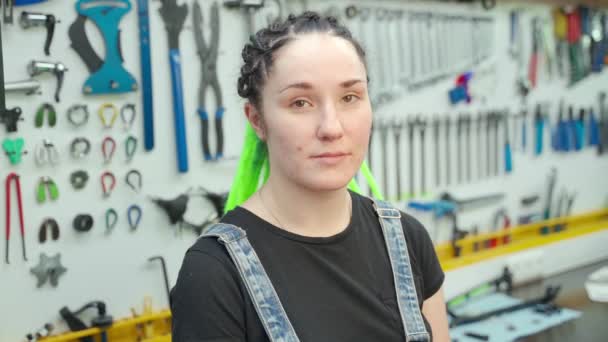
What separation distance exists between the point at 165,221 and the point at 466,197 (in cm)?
116

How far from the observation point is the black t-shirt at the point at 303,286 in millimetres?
844

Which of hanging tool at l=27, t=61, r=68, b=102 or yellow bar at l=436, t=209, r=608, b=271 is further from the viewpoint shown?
yellow bar at l=436, t=209, r=608, b=271

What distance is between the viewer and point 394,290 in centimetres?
98

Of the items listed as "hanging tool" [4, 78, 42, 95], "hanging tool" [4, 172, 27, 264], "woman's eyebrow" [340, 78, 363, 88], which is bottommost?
"hanging tool" [4, 172, 27, 264]

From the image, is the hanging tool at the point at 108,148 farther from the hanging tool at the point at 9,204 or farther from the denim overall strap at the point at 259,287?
the denim overall strap at the point at 259,287

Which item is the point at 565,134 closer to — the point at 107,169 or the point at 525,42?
the point at 525,42

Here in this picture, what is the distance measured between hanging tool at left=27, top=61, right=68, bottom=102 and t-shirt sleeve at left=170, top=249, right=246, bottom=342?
834mm

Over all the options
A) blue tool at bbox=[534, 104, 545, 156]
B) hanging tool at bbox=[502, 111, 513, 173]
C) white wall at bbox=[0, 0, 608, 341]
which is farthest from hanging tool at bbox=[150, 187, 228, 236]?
blue tool at bbox=[534, 104, 545, 156]

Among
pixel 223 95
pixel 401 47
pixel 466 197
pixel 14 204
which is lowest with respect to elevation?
pixel 466 197

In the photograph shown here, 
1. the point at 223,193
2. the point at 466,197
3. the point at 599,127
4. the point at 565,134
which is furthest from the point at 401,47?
the point at 599,127

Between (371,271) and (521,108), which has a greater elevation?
(521,108)

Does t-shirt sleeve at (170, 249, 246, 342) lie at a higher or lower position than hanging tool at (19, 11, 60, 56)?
lower

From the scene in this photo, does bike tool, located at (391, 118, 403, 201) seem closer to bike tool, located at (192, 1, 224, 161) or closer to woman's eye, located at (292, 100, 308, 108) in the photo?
bike tool, located at (192, 1, 224, 161)

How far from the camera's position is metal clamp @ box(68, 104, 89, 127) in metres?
1.54
